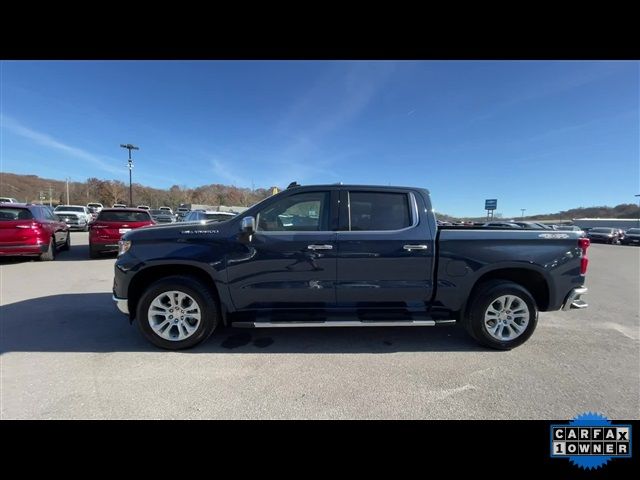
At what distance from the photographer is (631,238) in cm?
2752

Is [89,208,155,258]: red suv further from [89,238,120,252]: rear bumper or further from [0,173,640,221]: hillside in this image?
[0,173,640,221]: hillside

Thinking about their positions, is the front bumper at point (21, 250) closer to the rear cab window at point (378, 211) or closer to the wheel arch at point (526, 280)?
the rear cab window at point (378, 211)

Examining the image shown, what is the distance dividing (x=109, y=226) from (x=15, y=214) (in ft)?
6.88

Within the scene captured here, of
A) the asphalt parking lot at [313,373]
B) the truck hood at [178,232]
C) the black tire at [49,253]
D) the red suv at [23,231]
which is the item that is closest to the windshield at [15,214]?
the red suv at [23,231]

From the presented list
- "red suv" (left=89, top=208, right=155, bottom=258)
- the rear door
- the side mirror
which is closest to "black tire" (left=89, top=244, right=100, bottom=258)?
"red suv" (left=89, top=208, right=155, bottom=258)

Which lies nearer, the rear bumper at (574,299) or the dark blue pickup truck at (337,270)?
the dark blue pickup truck at (337,270)

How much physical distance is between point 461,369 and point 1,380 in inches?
178

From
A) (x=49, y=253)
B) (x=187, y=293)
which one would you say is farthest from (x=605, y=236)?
(x=49, y=253)

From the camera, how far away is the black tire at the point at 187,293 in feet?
11.0

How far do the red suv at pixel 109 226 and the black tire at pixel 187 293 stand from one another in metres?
6.51

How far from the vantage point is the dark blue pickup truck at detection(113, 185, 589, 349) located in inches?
133

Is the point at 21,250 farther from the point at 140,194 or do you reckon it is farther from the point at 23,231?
the point at 140,194

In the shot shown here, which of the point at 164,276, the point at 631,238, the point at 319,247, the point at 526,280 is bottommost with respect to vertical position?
the point at 631,238
